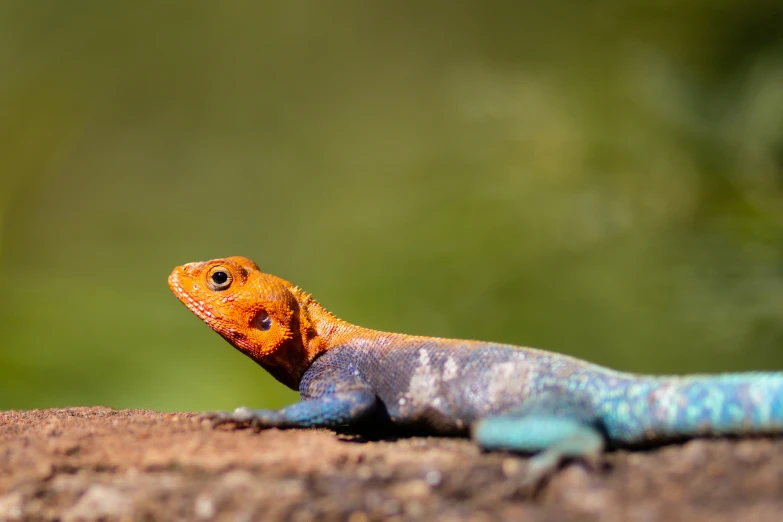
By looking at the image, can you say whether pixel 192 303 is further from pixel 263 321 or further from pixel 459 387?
pixel 459 387

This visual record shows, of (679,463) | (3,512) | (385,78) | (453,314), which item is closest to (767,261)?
(453,314)

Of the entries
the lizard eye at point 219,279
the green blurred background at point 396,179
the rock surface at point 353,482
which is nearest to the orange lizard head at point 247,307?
the lizard eye at point 219,279

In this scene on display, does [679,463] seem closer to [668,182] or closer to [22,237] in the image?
[668,182]

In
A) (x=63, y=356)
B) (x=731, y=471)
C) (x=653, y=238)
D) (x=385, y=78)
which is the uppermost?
(x=385, y=78)

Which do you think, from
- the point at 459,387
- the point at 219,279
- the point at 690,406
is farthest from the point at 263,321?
the point at 690,406

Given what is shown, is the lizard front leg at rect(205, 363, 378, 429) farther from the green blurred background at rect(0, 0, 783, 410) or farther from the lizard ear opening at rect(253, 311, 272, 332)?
the green blurred background at rect(0, 0, 783, 410)

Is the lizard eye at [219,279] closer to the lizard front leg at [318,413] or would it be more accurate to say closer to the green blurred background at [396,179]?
the lizard front leg at [318,413]
